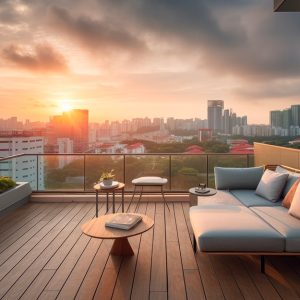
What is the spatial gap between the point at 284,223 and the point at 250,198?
3.69 ft

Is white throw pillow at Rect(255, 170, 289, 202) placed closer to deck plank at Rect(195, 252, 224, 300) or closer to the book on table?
deck plank at Rect(195, 252, 224, 300)

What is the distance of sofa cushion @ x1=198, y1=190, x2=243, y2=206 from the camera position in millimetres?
3798

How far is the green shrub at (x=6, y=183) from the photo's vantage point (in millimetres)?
4882

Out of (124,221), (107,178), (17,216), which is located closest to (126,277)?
(124,221)

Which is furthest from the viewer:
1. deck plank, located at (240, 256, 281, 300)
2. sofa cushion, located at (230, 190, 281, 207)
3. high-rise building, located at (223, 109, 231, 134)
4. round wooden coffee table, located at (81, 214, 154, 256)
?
high-rise building, located at (223, 109, 231, 134)

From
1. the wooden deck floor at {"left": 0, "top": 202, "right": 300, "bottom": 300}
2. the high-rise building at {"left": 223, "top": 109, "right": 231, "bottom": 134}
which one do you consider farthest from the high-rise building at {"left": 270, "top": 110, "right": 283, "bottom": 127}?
the wooden deck floor at {"left": 0, "top": 202, "right": 300, "bottom": 300}

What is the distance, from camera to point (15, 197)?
5.02 metres

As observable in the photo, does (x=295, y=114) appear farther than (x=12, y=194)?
Yes

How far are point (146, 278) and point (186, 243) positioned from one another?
0.98 m

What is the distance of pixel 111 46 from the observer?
21.6 feet

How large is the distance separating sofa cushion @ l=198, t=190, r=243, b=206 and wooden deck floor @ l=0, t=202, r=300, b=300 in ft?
1.55

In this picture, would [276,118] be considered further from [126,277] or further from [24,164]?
[126,277]

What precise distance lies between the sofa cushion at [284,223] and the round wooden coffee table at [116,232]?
131 cm

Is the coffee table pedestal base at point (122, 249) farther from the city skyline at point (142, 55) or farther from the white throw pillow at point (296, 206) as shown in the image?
the city skyline at point (142, 55)
